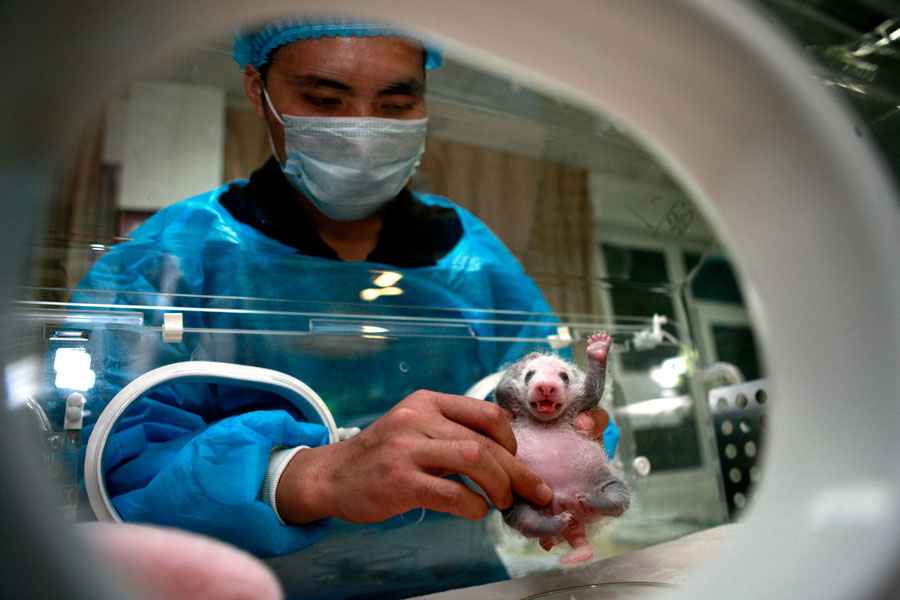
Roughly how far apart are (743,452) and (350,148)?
38.2 inches

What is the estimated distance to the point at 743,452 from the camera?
110 cm

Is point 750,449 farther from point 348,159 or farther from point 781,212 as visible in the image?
point 348,159

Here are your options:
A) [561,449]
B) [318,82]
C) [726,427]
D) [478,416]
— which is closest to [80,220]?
[318,82]

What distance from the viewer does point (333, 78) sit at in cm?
92

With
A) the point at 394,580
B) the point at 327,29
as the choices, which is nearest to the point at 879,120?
the point at 327,29

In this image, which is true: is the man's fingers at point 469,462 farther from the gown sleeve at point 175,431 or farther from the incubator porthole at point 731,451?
the incubator porthole at point 731,451

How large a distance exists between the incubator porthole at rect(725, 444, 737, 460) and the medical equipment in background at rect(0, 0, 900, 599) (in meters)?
0.73

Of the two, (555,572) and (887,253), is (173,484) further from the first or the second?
(887,253)

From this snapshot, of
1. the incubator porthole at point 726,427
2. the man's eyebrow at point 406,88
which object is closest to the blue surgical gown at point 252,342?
the man's eyebrow at point 406,88

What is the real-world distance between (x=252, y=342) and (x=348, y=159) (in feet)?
1.18

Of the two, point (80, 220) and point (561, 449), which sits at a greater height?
point (80, 220)

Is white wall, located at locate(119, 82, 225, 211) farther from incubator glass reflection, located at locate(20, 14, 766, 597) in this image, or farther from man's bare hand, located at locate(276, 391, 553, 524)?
man's bare hand, located at locate(276, 391, 553, 524)

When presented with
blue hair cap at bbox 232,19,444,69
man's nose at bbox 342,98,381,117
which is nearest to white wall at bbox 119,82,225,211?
blue hair cap at bbox 232,19,444,69

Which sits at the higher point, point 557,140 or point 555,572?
point 557,140
